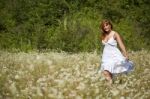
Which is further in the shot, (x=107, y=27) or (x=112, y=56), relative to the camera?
(x=112, y=56)

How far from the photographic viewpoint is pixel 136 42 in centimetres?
1966

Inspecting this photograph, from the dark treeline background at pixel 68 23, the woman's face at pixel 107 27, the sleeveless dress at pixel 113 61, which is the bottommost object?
the dark treeline background at pixel 68 23

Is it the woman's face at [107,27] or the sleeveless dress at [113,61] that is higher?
the woman's face at [107,27]

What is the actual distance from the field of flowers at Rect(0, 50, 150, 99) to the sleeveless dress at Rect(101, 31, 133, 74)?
0.14 meters

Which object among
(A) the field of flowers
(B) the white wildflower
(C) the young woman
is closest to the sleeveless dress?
(C) the young woman

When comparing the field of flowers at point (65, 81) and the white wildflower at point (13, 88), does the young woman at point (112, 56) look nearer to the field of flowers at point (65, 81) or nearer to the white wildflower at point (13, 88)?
the field of flowers at point (65, 81)

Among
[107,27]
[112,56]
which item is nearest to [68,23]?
[112,56]

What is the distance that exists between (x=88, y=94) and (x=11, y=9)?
1812 cm

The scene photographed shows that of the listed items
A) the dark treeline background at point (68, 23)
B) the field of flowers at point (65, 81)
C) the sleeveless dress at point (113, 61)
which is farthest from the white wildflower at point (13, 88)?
the dark treeline background at point (68, 23)

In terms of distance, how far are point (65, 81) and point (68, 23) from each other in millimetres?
11017

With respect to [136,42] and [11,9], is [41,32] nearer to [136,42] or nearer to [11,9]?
[136,42]

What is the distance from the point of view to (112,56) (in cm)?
944

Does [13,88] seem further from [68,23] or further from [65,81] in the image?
[68,23]

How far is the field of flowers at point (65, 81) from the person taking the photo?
22.9 ft
